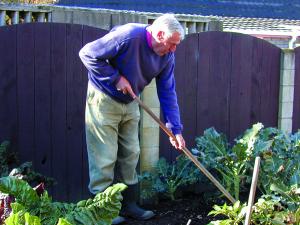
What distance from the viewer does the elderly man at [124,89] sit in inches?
151

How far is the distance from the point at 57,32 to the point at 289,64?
292 cm

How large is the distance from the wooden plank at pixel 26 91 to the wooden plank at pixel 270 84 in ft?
8.76

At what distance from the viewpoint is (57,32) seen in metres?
4.64

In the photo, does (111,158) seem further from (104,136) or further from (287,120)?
(287,120)

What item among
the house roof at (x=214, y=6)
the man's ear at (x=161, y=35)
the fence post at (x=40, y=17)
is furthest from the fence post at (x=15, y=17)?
the house roof at (x=214, y=6)

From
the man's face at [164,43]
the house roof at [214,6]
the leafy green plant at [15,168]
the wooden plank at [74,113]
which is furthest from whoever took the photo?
the house roof at [214,6]

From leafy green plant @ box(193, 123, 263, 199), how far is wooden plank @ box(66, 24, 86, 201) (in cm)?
112

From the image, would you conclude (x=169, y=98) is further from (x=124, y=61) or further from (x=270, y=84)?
(x=270, y=84)

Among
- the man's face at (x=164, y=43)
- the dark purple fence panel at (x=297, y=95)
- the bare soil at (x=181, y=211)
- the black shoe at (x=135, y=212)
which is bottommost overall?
the bare soil at (x=181, y=211)

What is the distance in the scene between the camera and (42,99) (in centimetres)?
466

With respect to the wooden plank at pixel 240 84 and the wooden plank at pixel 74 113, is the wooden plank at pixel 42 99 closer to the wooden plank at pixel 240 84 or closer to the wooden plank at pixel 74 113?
the wooden plank at pixel 74 113

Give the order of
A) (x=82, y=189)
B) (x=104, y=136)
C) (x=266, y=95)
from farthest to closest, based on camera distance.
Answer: (x=266, y=95) → (x=82, y=189) → (x=104, y=136)

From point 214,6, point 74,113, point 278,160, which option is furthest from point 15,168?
point 214,6

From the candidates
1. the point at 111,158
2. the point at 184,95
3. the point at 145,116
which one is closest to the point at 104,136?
the point at 111,158
